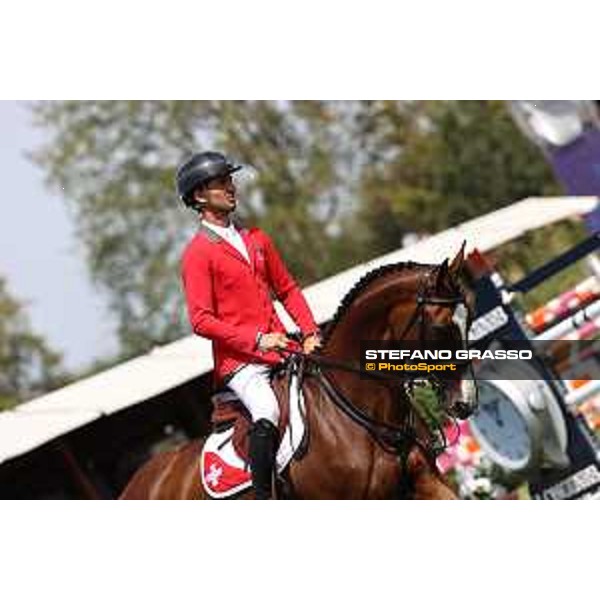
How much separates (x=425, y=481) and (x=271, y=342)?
2.89 ft

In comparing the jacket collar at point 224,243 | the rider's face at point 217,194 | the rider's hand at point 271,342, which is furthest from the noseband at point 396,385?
the rider's face at point 217,194

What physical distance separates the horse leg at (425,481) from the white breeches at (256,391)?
0.62 m

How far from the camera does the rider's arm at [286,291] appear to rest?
6602 mm

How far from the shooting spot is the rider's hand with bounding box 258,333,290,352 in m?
6.18

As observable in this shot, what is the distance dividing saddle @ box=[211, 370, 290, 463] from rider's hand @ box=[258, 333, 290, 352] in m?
0.25

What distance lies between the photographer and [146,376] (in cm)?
862

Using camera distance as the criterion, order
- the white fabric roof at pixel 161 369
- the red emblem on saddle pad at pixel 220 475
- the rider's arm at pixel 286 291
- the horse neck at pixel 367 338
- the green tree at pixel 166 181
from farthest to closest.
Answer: the white fabric roof at pixel 161 369, the green tree at pixel 166 181, the rider's arm at pixel 286 291, the red emblem on saddle pad at pixel 220 475, the horse neck at pixel 367 338

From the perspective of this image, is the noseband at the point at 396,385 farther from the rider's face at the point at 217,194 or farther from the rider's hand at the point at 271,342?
the rider's face at the point at 217,194

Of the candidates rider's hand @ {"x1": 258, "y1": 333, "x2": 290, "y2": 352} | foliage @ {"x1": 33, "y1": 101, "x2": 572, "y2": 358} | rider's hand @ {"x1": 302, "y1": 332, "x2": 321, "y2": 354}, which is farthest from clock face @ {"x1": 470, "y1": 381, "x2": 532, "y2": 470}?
rider's hand @ {"x1": 258, "y1": 333, "x2": 290, "y2": 352}

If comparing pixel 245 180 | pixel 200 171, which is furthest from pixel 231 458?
pixel 245 180

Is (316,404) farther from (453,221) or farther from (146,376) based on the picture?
(453,221)

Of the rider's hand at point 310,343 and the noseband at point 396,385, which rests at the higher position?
the rider's hand at point 310,343

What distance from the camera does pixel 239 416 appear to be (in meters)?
6.49

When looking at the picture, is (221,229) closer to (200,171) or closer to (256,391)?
(200,171)
